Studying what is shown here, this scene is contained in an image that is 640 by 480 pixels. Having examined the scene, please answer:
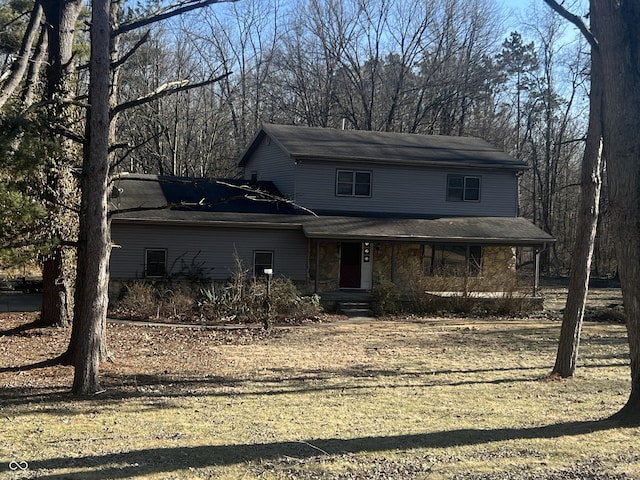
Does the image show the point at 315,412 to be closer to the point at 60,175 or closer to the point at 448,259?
the point at 60,175

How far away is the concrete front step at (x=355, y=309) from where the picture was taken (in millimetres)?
21219

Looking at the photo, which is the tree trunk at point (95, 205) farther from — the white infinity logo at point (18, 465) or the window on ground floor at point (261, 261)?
the window on ground floor at point (261, 261)

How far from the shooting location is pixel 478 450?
20.4ft

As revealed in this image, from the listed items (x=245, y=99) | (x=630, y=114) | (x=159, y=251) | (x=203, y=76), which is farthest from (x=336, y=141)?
(x=630, y=114)

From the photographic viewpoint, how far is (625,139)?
6.98m

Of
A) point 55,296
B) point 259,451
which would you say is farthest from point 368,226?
point 259,451

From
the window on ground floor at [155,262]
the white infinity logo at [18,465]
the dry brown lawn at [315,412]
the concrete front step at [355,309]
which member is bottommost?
the dry brown lawn at [315,412]

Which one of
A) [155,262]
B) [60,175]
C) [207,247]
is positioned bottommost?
[155,262]

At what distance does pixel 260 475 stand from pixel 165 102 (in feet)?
121

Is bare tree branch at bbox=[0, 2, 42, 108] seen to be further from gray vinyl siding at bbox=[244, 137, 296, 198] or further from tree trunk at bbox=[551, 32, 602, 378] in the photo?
gray vinyl siding at bbox=[244, 137, 296, 198]

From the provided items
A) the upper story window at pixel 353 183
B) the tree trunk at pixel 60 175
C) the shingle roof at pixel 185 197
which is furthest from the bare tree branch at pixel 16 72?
the upper story window at pixel 353 183

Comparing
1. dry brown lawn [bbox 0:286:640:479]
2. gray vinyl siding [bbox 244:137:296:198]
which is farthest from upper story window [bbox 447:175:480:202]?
dry brown lawn [bbox 0:286:640:479]

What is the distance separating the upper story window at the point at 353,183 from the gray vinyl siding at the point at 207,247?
263 centimetres

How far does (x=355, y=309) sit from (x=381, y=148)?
24.2 feet
